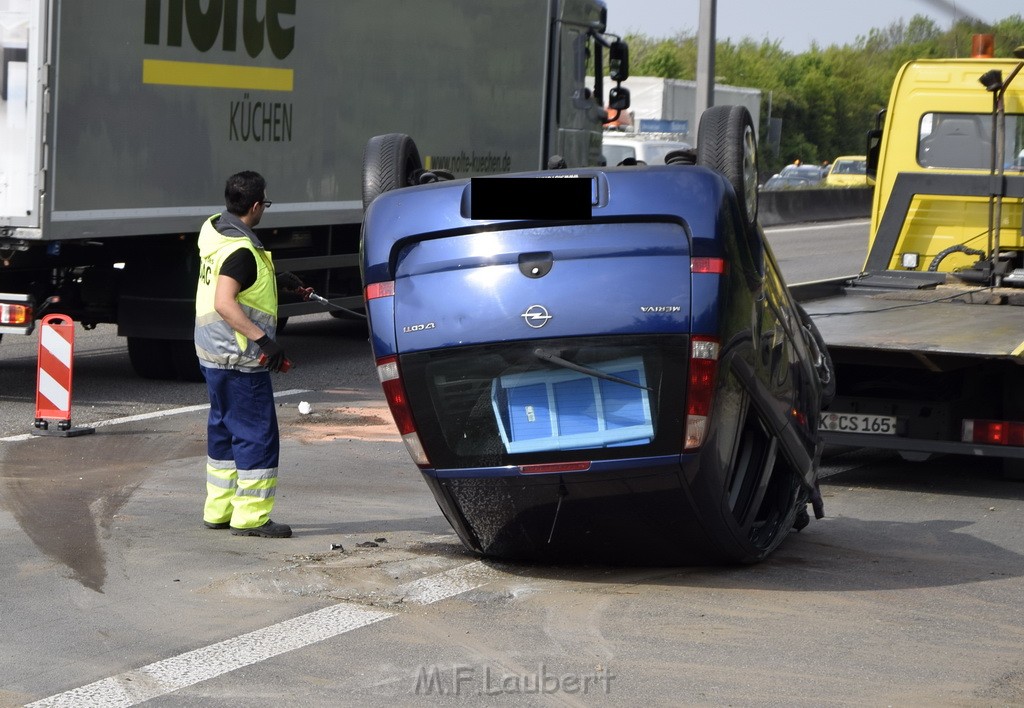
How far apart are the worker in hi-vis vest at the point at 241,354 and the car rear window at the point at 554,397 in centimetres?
136

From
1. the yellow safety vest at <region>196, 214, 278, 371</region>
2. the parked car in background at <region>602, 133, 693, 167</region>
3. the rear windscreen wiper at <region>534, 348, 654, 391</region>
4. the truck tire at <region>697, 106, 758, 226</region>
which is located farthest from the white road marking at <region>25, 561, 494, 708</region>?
the parked car in background at <region>602, 133, 693, 167</region>

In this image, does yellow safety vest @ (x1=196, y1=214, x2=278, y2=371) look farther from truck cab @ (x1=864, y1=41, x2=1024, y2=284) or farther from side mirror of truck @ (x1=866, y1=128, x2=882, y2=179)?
side mirror of truck @ (x1=866, y1=128, x2=882, y2=179)

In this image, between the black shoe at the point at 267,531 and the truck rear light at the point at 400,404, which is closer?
the truck rear light at the point at 400,404

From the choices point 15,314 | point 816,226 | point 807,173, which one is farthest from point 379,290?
point 807,173

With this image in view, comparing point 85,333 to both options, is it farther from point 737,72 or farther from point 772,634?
point 737,72

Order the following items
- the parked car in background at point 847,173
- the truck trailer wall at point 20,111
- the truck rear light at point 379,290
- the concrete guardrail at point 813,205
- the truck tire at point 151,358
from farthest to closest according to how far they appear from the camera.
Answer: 1. the parked car in background at point 847,173
2. the concrete guardrail at point 813,205
3. the truck tire at point 151,358
4. the truck trailer wall at point 20,111
5. the truck rear light at point 379,290

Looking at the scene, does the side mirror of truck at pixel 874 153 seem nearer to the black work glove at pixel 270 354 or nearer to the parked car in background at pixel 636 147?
the black work glove at pixel 270 354

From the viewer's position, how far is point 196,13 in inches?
461

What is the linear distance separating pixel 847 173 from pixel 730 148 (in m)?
42.7

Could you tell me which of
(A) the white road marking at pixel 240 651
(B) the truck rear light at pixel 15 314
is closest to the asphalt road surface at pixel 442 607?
(A) the white road marking at pixel 240 651

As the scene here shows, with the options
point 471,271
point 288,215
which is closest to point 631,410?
point 471,271

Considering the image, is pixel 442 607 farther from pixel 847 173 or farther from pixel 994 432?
pixel 847 173

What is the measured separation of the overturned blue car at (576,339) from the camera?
587 cm

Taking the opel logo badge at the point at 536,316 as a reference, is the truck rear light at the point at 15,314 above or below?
below
